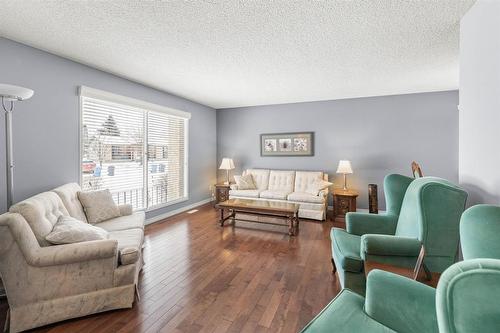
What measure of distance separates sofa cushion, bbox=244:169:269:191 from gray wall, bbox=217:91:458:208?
32cm

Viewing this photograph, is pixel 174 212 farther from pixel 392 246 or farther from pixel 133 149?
pixel 392 246

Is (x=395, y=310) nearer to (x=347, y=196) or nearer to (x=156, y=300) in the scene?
(x=156, y=300)

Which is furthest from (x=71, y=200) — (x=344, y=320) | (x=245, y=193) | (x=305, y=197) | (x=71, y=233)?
(x=305, y=197)

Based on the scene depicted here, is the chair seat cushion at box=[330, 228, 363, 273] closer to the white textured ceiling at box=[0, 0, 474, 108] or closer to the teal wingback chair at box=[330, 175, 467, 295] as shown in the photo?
the teal wingback chair at box=[330, 175, 467, 295]

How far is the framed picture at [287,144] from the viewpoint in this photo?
527cm

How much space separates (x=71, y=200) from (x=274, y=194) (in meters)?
3.34

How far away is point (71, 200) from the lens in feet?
8.43

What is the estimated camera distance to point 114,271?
1.85 m

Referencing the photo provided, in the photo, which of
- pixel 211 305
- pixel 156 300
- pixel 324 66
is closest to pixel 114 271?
pixel 156 300

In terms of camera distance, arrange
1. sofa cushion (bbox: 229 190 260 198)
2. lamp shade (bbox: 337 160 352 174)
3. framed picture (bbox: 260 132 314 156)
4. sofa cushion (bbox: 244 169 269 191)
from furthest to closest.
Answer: sofa cushion (bbox: 244 169 269 191)
framed picture (bbox: 260 132 314 156)
sofa cushion (bbox: 229 190 260 198)
lamp shade (bbox: 337 160 352 174)

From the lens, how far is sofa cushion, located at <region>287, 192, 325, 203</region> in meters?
4.36

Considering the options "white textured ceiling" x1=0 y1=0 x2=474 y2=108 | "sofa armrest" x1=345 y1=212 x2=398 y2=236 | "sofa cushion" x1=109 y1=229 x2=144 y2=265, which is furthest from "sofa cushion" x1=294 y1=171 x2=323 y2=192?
"sofa cushion" x1=109 y1=229 x2=144 y2=265

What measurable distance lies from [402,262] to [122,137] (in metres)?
3.93

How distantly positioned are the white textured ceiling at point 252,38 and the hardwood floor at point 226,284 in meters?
2.44
